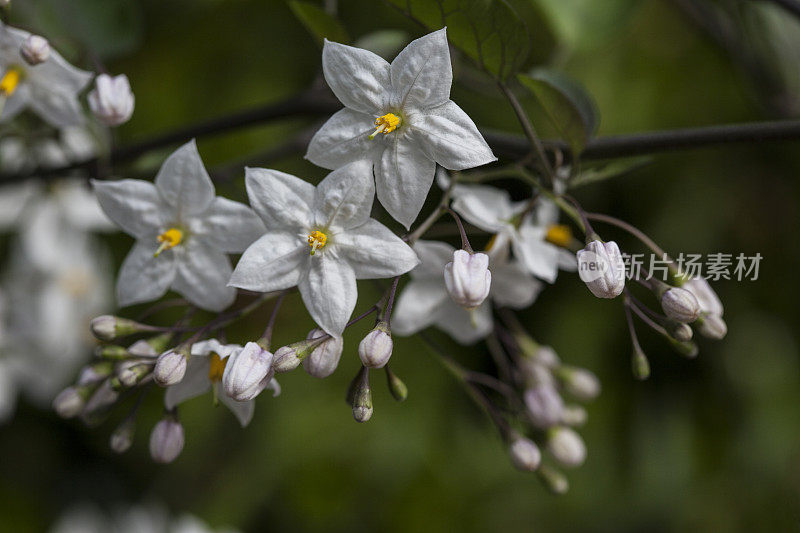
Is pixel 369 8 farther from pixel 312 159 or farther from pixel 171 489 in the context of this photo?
pixel 171 489

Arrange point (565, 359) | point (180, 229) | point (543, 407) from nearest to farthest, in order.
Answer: point (180, 229) → point (543, 407) → point (565, 359)

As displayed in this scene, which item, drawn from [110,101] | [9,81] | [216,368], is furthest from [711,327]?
[9,81]

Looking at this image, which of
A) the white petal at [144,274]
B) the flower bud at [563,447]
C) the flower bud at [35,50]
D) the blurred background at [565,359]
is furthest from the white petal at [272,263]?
the blurred background at [565,359]

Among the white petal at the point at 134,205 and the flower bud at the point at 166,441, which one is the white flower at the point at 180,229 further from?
the flower bud at the point at 166,441

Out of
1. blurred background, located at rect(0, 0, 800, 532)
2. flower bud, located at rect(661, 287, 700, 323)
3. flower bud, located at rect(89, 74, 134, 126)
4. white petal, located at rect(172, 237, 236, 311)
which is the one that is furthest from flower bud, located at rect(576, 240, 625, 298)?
blurred background, located at rect(0, 0, 800, 532)

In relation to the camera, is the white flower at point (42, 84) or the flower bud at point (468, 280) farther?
the white flower at point (42, 84)

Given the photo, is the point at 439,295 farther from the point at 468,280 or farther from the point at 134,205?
the point at 134,205
